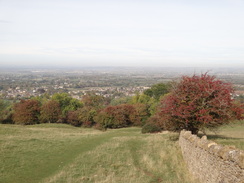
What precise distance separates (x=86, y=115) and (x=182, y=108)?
31665mm

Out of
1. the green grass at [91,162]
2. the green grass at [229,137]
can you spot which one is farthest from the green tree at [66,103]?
the green grass at [91,162]

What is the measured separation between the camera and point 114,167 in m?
12.4

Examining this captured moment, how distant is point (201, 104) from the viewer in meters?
15.1

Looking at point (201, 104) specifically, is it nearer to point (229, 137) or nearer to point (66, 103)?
point (229, 137)

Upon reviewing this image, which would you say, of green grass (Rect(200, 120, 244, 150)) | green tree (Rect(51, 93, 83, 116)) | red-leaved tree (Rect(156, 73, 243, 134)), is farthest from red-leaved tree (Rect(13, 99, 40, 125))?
red-leaved tree (Rect(156, 73, 243, 134))

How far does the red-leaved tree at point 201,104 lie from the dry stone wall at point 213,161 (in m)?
2.60

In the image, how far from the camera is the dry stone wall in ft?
24.1

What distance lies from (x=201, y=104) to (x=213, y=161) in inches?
259

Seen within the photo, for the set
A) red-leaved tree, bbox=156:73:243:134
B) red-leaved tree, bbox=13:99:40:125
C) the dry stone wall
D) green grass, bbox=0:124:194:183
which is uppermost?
red-leaved tree, bbox=156:73:243:134

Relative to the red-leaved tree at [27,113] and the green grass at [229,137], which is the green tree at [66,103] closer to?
the red-leaved tree at [27,113]

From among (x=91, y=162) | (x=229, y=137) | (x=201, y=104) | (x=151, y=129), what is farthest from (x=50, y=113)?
(x=201, y=104)

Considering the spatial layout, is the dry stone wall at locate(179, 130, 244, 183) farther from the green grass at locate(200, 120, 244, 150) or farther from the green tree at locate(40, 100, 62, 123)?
the green tree at locate(40, 100, 62, 123)

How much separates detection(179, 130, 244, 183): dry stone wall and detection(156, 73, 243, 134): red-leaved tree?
2.60 meters

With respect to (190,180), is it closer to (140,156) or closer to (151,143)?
(140,156)
